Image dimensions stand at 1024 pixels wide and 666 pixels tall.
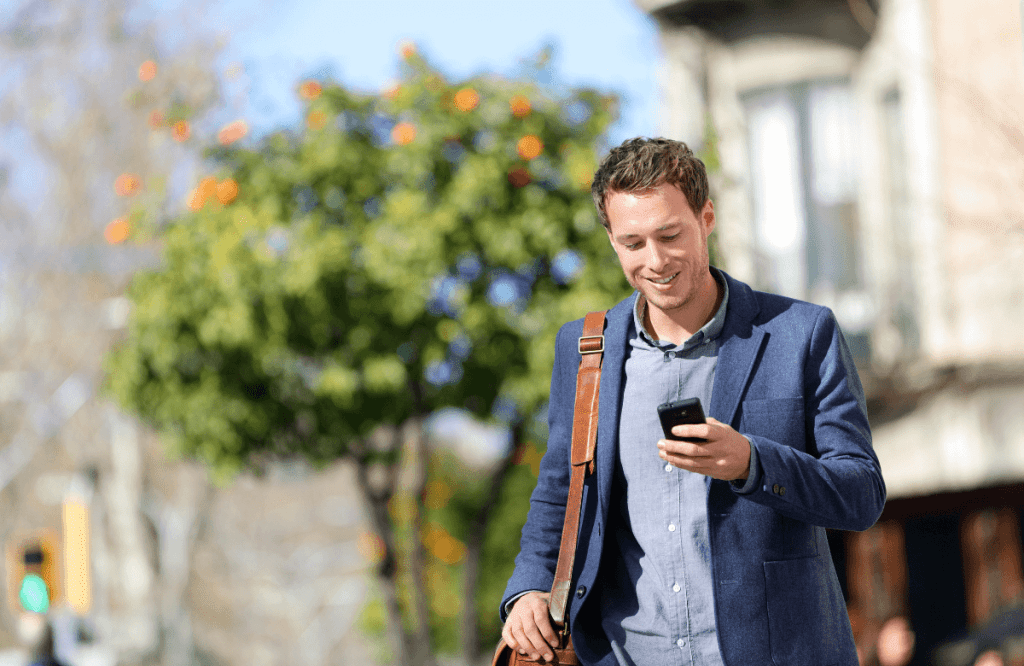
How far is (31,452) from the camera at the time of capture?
14781mm

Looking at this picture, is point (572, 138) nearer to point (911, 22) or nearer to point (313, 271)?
point (313, 271)

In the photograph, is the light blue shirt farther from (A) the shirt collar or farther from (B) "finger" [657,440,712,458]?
(B) "finger" [657,440,712,458]

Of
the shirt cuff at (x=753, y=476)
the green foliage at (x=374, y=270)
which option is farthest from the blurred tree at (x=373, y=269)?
the shirt cuff at (x=753, y=476)

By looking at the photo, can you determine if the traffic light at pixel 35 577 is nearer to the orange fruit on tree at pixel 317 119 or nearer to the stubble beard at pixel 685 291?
the orange fruit on tree at pixel 317 119

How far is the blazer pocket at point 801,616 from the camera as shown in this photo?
7.31 ft

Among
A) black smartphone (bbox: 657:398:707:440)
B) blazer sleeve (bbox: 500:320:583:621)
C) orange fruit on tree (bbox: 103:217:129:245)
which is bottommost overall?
blazer sleeve (bbox: 500:320:583:621)

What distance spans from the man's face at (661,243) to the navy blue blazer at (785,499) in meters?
0.14

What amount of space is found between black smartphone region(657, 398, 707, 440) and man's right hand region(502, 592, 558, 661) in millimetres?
627

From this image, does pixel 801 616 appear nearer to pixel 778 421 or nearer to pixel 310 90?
pixel 778 421

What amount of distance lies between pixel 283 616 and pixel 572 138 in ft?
57.7

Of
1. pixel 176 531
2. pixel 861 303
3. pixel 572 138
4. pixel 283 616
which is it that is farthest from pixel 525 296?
pixel 283 616

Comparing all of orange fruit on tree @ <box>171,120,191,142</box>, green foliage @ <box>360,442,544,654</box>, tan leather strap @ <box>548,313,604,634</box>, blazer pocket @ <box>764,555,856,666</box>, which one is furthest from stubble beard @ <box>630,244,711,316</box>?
green foliage @ <box>360,442,544,654</box>

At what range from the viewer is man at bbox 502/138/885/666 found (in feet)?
7.27

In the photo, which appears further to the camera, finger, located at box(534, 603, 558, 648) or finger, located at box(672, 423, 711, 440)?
finger, located at box(534, 603, 558, 648)
